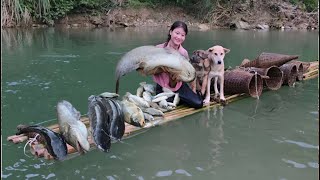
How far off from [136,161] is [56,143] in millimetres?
888

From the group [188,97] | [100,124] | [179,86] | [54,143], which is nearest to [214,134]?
[188,97]

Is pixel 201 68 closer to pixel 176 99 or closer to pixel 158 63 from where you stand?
pixel 176 99

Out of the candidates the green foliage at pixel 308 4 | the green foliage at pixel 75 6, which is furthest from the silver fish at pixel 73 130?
the green foliage at pixel 308 4

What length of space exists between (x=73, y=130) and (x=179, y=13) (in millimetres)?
20514

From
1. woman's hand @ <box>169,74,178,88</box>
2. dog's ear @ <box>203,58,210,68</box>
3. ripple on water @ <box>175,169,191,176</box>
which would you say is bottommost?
ripple on water @ <box>175,169,191,176</box>

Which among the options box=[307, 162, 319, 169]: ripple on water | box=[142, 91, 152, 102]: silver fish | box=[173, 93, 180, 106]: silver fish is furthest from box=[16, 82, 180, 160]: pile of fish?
box=[307, 162, 319, 169]: ripple on water

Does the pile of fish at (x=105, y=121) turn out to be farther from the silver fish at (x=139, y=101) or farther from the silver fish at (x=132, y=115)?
the silver fish at (x=139, y=101)

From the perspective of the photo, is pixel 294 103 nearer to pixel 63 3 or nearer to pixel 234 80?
pixel 234 80

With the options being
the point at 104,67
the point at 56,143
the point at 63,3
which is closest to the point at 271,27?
the point at 63,3

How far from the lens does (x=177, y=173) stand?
13.6ft

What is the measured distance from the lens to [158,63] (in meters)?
5.46

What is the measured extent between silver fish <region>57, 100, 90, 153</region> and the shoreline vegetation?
646 inches

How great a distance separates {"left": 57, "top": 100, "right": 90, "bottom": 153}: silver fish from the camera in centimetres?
427

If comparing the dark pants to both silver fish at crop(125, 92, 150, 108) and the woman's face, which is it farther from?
the woman's face
